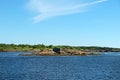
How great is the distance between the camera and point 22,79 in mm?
60625

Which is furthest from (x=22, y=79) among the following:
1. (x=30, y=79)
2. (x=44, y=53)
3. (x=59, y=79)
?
(x=44, y=53)

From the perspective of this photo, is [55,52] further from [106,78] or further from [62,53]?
[106,78]

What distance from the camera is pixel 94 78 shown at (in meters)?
63.7

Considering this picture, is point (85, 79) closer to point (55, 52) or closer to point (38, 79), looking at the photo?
point (38, 79)

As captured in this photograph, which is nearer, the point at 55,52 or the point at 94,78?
the point at 94,78

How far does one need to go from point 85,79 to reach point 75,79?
6.11ft

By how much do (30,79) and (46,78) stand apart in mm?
3523

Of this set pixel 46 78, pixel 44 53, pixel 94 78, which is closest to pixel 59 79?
pixel 46 78

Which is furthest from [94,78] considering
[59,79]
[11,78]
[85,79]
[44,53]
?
[44,53]

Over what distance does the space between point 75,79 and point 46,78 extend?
214 inches

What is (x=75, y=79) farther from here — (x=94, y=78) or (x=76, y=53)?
(x=76, y=53)

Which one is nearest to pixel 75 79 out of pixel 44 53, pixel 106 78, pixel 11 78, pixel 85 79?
pixel 85 79

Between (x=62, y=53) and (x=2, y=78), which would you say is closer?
(x=2, y=78)

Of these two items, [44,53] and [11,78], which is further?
[44,53]
